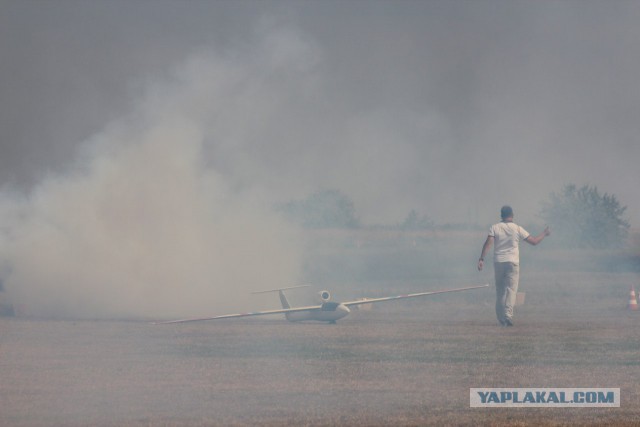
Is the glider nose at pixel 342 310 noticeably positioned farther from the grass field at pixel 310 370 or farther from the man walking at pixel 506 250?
the man walking at pixel 506 250

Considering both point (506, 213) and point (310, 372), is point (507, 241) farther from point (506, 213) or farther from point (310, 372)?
point (310, 372)

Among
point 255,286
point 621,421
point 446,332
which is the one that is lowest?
point 621,421

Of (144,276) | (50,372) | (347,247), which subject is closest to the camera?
(50,372)

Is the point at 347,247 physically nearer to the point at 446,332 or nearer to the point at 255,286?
the point at 255,286

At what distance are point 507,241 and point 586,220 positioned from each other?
→ 3846 cm

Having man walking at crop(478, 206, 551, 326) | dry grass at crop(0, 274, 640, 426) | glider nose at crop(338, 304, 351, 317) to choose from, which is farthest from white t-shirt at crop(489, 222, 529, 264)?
glider nose at crop(338, 304, 351, 317)

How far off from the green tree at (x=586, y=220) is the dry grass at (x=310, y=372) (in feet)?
97.2

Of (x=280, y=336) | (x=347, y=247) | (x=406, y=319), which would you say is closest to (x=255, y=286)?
(x=406, y=319)

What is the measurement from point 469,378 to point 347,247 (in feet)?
157

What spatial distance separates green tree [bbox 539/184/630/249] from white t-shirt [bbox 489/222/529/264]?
35865 mm

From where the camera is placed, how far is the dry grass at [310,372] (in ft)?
39.9

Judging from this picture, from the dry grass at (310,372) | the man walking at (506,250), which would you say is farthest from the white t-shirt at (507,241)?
the dry grass at (310,372)

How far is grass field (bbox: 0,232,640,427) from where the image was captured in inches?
479

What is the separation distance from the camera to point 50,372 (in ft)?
52.2
